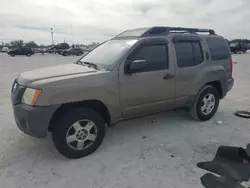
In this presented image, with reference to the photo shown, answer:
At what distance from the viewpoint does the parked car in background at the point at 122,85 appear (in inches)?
115

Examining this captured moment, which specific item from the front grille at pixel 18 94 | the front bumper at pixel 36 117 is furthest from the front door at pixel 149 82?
the front grille at pixel 18 94

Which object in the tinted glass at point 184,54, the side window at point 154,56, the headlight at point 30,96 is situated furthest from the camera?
the tinted glass at point 184,54

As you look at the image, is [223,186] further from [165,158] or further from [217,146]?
[217,146]

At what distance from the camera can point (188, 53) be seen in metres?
4.16

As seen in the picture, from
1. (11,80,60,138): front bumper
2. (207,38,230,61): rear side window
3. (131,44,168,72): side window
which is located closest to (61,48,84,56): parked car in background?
(207,38,230,61): rear side window

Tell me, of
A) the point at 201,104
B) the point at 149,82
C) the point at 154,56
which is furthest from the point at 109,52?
the point at 201,104

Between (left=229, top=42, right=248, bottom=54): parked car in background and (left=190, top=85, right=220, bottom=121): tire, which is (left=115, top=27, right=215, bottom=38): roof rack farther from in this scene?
(left=229, top=42, right=248, bottom=54): parked car in background

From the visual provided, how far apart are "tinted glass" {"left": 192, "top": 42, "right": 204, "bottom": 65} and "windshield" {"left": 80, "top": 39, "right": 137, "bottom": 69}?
1.33 m

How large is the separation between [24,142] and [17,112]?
34.4 inches

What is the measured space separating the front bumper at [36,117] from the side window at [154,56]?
1.52m

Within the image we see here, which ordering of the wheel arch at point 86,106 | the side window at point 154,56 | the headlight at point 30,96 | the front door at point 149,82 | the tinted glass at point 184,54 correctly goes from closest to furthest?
1. the headlight at point 30,96
2. the wheel arch at point 86,106
3. the front door at point 149,82
4. the side window at point 154,56
5. the tinted glass at point 184,54

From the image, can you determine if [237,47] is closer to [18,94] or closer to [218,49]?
[218,49]

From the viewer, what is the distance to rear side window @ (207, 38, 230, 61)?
4547 mm

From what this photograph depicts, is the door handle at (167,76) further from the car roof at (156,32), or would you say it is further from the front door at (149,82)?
the car roof at (156,32)
